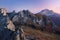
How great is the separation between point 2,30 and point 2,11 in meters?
26.3

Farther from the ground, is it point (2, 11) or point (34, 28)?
point (2, 11)

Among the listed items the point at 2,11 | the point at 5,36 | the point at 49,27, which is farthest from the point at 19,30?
the point at 49,27

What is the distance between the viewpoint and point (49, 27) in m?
74.4

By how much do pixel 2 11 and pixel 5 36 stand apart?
94.6 ft

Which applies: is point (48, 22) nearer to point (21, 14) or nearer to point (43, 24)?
point (43, 24)

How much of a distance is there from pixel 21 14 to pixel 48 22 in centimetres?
1021

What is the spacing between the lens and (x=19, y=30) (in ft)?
140

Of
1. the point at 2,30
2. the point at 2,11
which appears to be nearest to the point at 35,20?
the point at 2,11

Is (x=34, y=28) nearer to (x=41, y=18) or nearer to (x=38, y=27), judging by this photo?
(x=38, y=27)

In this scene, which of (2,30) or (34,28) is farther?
(34,28)

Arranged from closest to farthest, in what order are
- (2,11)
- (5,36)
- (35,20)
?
1. (5,36)
2. (2,11)
3. (35,20)

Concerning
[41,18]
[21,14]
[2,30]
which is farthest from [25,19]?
[2,30]

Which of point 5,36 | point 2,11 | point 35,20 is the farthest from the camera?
point 35,20

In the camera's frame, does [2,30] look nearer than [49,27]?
Yes
